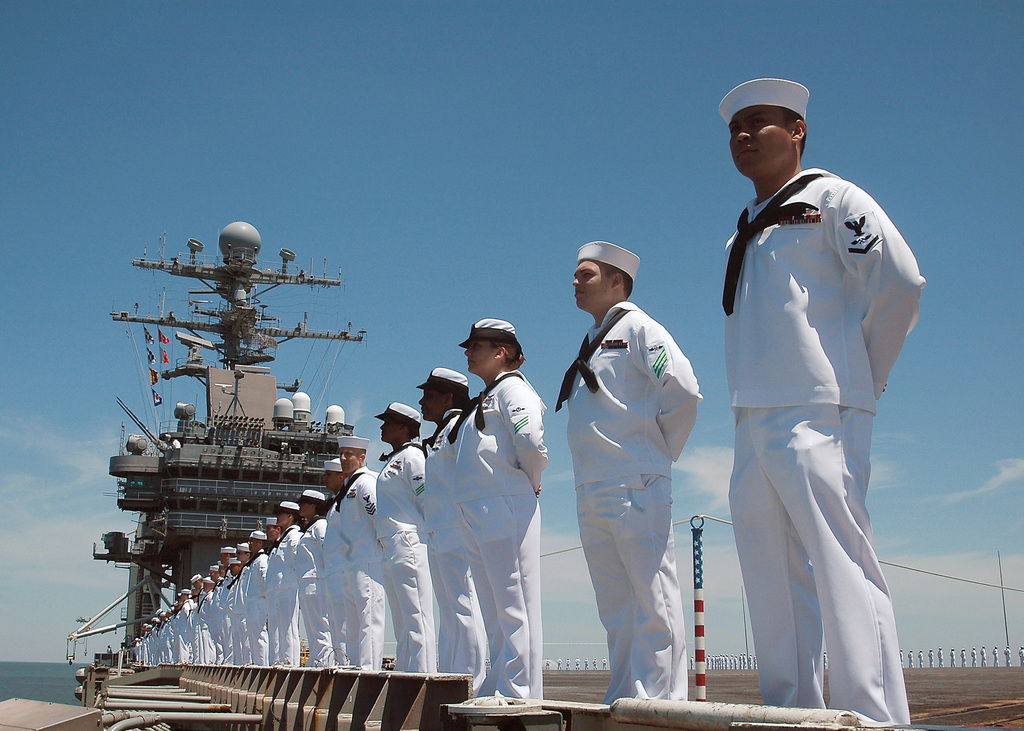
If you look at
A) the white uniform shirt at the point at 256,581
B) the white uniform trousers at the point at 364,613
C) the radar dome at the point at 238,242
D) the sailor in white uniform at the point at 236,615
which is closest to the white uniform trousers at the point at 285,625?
the white uniform shirt at the point at 256,581

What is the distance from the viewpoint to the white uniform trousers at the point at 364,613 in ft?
27.2

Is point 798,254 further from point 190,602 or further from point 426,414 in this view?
point 190,602

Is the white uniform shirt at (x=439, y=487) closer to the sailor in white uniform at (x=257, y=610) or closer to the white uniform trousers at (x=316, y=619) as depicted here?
the white uniform trousers at (x=316, y=619)

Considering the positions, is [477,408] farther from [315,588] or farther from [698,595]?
[315,588]

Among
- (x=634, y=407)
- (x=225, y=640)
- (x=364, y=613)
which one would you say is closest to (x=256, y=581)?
(x=225, y=640)

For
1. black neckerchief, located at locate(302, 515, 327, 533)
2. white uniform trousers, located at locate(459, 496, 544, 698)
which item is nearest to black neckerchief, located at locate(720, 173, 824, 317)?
white uniform trousers, located at locate(459, 496, 544, 698)

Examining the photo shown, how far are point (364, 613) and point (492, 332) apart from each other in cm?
386

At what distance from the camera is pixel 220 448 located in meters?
30.8

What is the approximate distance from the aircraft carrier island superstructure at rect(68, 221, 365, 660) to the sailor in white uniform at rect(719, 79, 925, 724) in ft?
90.5

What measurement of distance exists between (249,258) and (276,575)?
84.3ft

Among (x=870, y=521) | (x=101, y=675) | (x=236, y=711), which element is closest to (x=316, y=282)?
(x=101, y=675)

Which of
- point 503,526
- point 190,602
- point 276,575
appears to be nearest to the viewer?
point 503,526

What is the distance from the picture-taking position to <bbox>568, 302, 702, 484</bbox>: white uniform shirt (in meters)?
3.87

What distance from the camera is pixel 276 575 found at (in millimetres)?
12312
